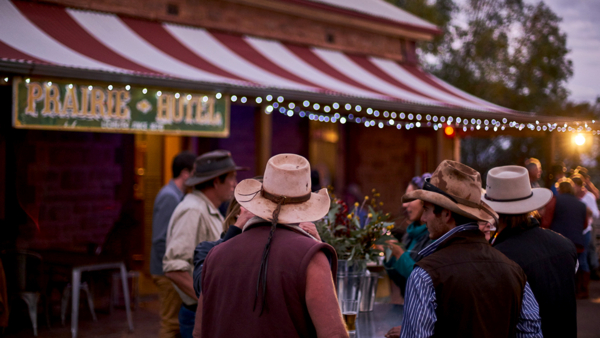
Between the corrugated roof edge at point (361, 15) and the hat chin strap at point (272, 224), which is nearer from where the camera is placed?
the hat chin strap at point (272, 224)

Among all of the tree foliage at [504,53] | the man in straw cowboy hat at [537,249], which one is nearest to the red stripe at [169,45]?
the man in straw cowboy hat at [537,249]

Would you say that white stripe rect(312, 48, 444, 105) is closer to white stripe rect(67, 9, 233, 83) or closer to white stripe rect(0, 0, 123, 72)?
white stripe rect(67, 9, 233, 83)

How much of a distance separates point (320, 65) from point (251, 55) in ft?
5.11

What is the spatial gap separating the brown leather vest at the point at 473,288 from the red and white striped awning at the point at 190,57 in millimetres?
4682

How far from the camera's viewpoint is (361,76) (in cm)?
1053

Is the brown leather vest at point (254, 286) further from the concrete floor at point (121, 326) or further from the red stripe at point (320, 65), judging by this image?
the red stripe at point (320, 65)

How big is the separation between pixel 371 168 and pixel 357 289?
8.84 metres

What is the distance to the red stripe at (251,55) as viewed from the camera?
8750 mm

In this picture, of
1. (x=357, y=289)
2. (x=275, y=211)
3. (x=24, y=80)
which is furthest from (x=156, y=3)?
(x=275, y=211)

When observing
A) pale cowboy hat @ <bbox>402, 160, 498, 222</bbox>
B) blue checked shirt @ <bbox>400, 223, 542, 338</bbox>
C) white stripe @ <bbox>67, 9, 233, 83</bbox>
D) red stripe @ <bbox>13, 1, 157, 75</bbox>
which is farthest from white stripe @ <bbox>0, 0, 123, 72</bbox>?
blue checked shirt @ <bbox>400, 223, 542, 338</bbox>

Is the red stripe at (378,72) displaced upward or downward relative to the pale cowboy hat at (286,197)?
upward

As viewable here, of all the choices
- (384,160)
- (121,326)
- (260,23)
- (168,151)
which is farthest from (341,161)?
(121,326)

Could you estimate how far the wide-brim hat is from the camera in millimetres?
2080

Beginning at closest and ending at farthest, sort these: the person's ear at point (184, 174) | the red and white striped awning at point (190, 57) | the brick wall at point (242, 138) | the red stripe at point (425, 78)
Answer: the person's ear at point (184, 174), the red and white striped awning at point (190, 57), the brick wall at point (242, 138), the red stripe at point (425, 78)
